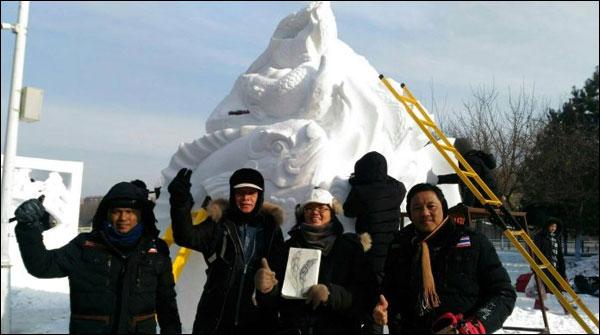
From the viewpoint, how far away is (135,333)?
288cm

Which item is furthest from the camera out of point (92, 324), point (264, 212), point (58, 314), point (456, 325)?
point (58, 314)

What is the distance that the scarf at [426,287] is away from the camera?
2.65 m

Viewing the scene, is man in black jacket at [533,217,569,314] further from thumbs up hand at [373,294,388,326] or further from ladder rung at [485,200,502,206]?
thumbs up hand at [373,294,388,326]

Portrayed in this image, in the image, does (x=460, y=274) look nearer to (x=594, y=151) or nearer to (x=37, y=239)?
(x=37, y=239)

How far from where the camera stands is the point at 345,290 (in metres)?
3.08

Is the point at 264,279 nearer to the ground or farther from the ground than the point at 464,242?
nearer to the ground

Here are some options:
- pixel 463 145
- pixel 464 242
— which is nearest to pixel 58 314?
pixel 463 145

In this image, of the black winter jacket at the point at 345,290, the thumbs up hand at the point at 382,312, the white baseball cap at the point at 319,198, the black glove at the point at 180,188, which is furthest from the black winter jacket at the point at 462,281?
the black glove at the point at 180,188

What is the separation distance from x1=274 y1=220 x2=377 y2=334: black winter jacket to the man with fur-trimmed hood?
13cm

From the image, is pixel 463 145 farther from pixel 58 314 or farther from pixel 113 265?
pixel 58 314

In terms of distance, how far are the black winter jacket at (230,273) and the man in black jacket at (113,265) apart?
219 millimetres

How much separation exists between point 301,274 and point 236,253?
42 centimetres

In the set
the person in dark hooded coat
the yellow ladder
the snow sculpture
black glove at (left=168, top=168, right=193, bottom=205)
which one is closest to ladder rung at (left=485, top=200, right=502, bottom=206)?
the yellow ladder

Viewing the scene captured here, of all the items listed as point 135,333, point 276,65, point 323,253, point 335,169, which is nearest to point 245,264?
point 323,253
